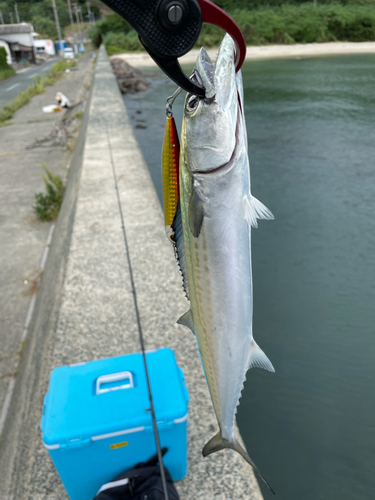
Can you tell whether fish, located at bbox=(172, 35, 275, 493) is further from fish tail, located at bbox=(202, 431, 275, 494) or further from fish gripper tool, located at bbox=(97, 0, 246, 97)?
fish tail, located at bbox=(202, 431, 275, 494)

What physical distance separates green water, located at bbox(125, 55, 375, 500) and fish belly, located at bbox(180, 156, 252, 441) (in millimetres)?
2471

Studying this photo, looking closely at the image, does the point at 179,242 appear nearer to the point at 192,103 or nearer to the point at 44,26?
the point at 192,103

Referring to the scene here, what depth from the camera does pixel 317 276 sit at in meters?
6.10

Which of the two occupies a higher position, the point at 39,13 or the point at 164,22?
the point at 39,13

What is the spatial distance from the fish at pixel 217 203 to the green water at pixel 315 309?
8.59ft

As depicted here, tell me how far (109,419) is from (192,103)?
56.1 inches

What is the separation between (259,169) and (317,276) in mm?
4603

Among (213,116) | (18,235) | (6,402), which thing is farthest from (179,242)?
(18,235)

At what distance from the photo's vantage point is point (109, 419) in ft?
5.69

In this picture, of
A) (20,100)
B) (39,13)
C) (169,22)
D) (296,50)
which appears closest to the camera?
(169,22)

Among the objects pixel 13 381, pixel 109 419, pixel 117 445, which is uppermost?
pixel 109 419

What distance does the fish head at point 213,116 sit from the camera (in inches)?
32.5

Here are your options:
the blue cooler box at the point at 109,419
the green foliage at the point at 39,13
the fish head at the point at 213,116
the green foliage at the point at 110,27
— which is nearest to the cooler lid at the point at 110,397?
the blue cooler box at the point at 109,419

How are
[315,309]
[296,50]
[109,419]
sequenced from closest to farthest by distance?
1. [109,419]
2. [315,309]
3. [296,50]
